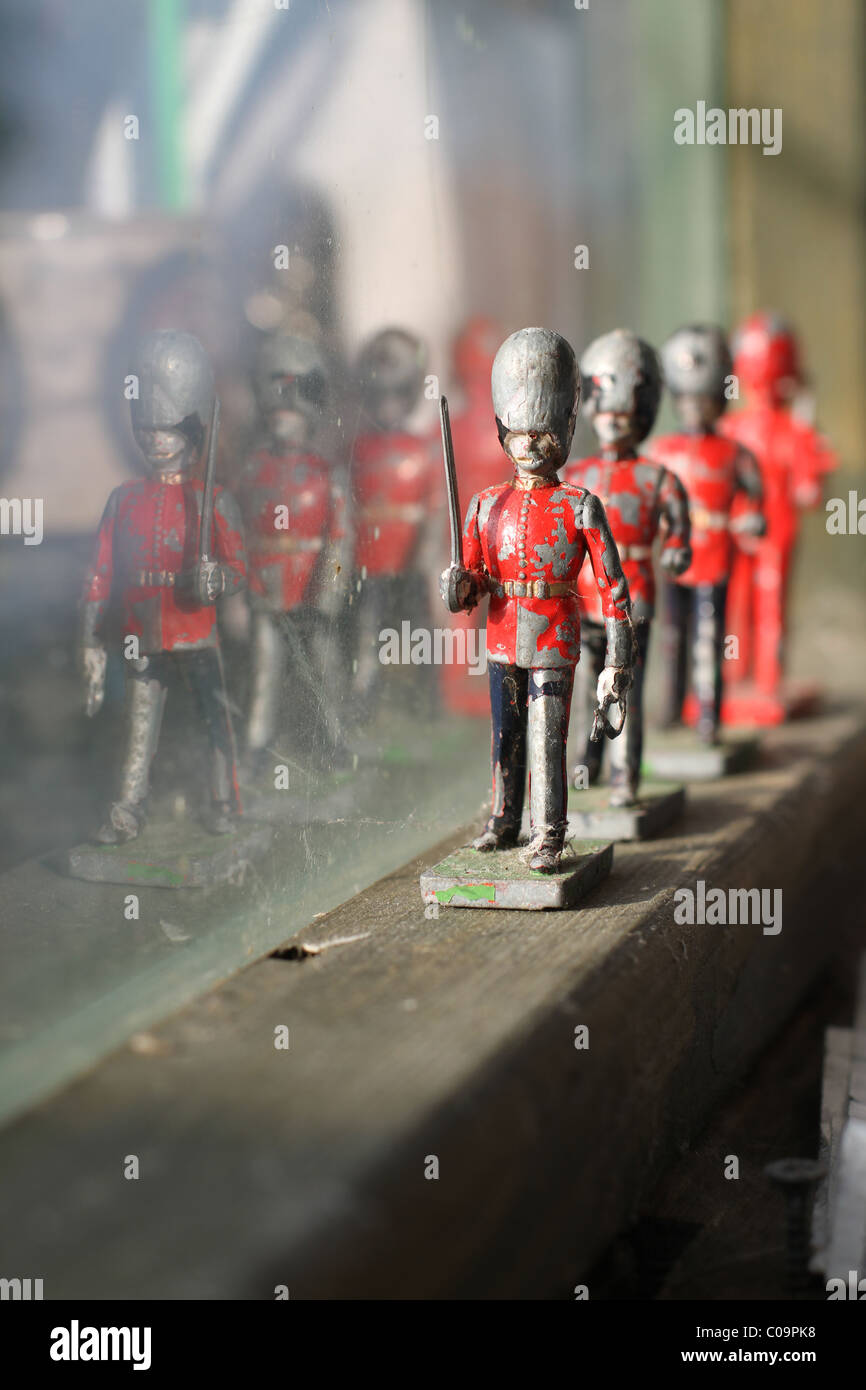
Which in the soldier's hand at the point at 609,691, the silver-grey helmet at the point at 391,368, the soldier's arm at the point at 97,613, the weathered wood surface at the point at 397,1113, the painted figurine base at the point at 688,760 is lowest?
the weathered wood surface at the point at 397,1113

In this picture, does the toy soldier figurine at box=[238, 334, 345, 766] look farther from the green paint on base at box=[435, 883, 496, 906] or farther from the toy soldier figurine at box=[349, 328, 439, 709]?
the green paint on base at box=[435, 883, 496, 906]

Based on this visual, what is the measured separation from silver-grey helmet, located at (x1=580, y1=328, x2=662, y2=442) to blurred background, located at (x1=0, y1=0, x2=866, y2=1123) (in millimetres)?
328

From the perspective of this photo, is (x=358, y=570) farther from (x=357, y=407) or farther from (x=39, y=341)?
(x=39, y=341)

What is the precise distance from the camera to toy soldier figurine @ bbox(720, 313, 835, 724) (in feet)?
9.53

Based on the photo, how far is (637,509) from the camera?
1940 millimetres

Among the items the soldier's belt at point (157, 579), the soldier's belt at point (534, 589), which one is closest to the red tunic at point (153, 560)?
the soldier's belt at point (157, 579)

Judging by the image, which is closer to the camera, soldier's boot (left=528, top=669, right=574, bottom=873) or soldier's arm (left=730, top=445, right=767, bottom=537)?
soldier's boot (left=528, top=669, right=574, bottom=873)

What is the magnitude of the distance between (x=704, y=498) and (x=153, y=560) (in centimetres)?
108

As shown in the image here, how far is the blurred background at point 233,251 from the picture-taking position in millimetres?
1735

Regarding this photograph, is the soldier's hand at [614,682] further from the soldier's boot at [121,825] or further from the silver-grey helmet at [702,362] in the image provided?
the silver-grey helmet at [702,362]

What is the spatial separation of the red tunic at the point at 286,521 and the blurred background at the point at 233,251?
2.0 inches

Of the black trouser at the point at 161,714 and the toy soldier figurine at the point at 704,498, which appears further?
the toy soldier figurine at the point at 704,498

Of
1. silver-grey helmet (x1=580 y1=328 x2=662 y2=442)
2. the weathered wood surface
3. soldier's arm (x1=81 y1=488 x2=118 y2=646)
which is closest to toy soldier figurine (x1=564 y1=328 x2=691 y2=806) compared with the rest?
silver-grey helmet (x1=580 y1=328 x2=662 y2=442)

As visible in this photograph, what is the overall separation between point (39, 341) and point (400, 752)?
87cm
